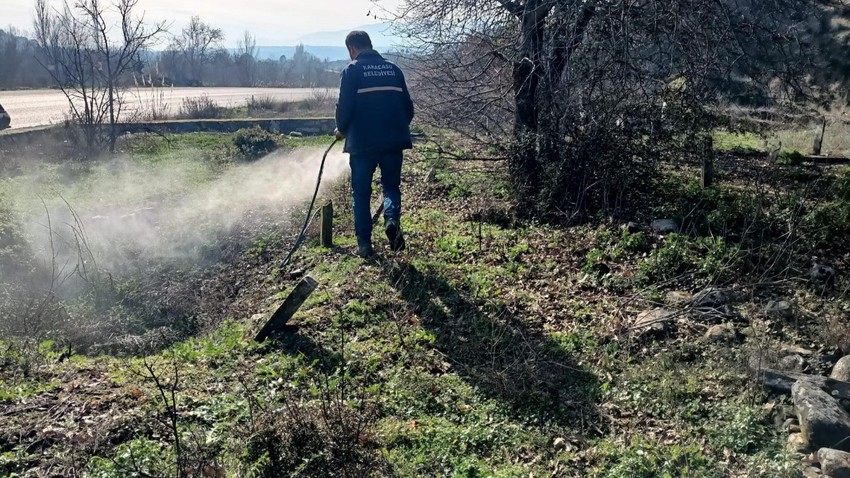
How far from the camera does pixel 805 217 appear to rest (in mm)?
7031

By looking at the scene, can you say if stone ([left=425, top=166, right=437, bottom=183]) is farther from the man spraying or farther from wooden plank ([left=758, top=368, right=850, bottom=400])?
wooden plank ([left=758, top=368, right=850, bottom=400])

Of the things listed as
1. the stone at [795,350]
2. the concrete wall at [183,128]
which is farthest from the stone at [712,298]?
the concrete wall at [183,128]

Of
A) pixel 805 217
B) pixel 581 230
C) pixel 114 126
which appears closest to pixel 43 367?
pixel 581 230

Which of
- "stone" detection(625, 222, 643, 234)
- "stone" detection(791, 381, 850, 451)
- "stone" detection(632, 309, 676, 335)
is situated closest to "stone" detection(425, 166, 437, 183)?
"stone" detection(625, 222, 643, 234)

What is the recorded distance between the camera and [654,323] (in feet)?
17.8

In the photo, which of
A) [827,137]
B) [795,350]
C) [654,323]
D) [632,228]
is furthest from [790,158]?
[654,323]

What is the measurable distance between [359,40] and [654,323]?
167 inches

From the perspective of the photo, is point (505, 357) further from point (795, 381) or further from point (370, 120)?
point (370, 120)

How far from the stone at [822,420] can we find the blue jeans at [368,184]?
440cm

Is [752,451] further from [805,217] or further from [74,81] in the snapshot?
[74,81]

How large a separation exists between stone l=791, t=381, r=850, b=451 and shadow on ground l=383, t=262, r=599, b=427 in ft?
4.13

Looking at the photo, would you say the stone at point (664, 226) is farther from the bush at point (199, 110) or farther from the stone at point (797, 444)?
the bush at point (199, 110)

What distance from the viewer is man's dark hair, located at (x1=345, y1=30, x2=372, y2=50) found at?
699 centimetres

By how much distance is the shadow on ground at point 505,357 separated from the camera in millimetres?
4508
